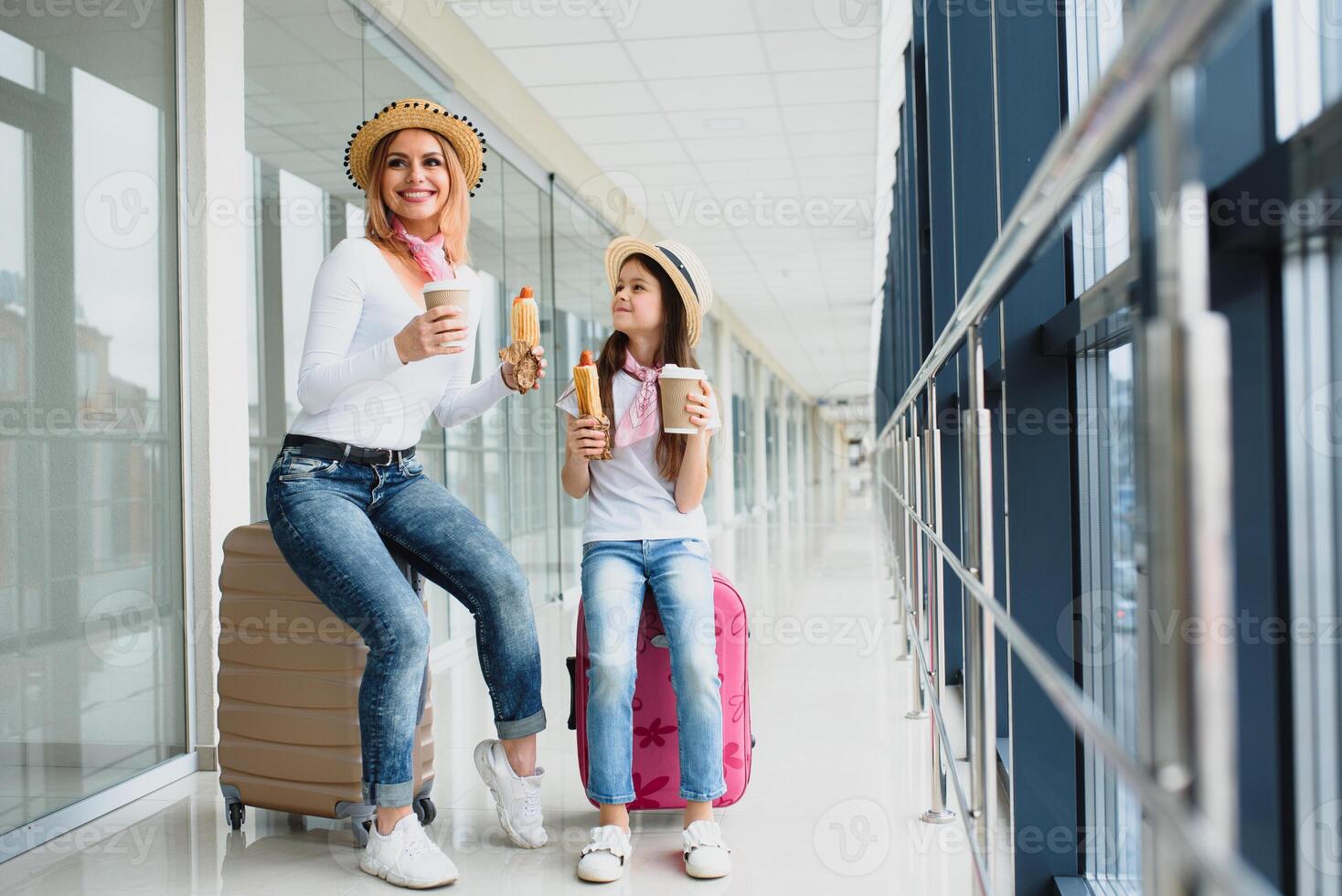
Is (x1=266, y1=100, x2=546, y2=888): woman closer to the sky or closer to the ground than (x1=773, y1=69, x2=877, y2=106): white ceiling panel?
closer to the ground

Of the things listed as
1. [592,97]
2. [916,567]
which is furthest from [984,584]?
[592,97]

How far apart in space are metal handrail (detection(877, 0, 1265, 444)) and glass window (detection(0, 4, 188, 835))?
6.58 feet

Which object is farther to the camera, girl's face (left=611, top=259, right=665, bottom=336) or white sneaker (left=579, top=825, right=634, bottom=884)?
girl's face (left=611, top=259, right=665, bottom=336)

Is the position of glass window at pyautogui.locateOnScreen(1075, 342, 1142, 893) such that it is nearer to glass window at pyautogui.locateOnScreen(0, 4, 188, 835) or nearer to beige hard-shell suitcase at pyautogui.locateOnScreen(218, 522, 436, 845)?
beige hard-shell suitcase at pyautogui.locateOnScreen(218, 522, 436, 845)

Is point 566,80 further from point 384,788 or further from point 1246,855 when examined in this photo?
point 1246,855

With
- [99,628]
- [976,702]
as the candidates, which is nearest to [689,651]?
[976,702]

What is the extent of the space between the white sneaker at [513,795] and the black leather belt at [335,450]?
57cm

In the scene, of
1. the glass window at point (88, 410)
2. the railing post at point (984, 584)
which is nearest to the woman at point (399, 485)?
the glass window at point (88, 410)

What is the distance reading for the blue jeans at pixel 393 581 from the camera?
187 centimetres

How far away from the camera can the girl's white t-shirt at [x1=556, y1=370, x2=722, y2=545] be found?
209cm

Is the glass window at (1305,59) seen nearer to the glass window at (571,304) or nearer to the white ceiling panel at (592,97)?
the white ceiling panel at (592,97)

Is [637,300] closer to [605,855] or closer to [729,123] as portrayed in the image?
[605,855]

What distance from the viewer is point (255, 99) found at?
3115 mm

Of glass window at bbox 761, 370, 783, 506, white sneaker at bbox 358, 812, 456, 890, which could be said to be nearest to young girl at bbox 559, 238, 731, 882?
white sneaker at bbox 358, 812, 456, 890
